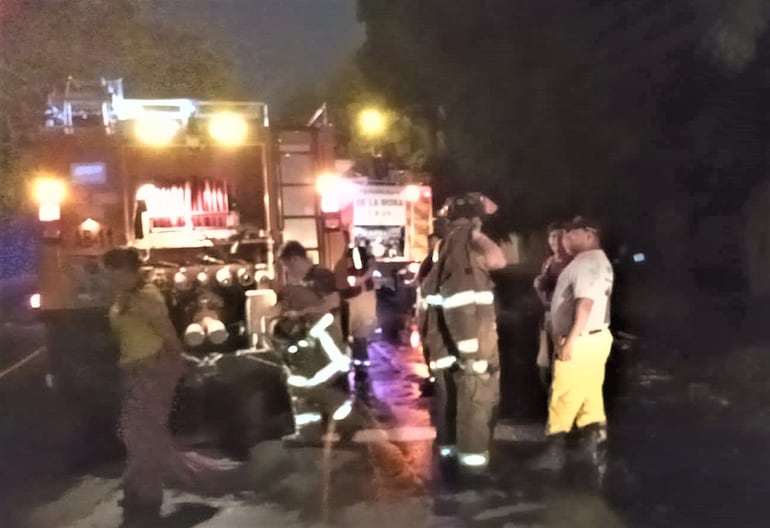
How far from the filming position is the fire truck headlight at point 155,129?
27.7 ft

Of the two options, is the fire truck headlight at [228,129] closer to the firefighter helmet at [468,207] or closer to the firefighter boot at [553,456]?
the firefighter helmet at [468,207]

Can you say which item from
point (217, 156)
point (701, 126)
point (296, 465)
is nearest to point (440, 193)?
point (701, 126)

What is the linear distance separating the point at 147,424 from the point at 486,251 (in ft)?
7.01

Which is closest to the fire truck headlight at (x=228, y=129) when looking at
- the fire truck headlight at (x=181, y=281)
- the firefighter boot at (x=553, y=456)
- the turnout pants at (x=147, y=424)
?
the fire truck headlight at (x=181, y=281)

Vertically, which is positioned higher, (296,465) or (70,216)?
(70,216)

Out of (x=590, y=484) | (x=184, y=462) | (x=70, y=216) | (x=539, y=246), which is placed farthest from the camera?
(x=539, y=246)

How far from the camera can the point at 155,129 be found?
27.8ft

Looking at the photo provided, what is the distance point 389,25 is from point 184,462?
30.2 feet

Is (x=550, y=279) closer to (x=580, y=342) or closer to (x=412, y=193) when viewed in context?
(x=580, y=342)

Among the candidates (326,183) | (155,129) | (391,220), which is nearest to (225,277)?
(326,183)

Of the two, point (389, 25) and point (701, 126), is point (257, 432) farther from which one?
point (389, 25)

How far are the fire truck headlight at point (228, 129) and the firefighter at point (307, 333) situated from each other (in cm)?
247

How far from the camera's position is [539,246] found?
16.4m

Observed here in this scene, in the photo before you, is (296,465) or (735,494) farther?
(296,465)
